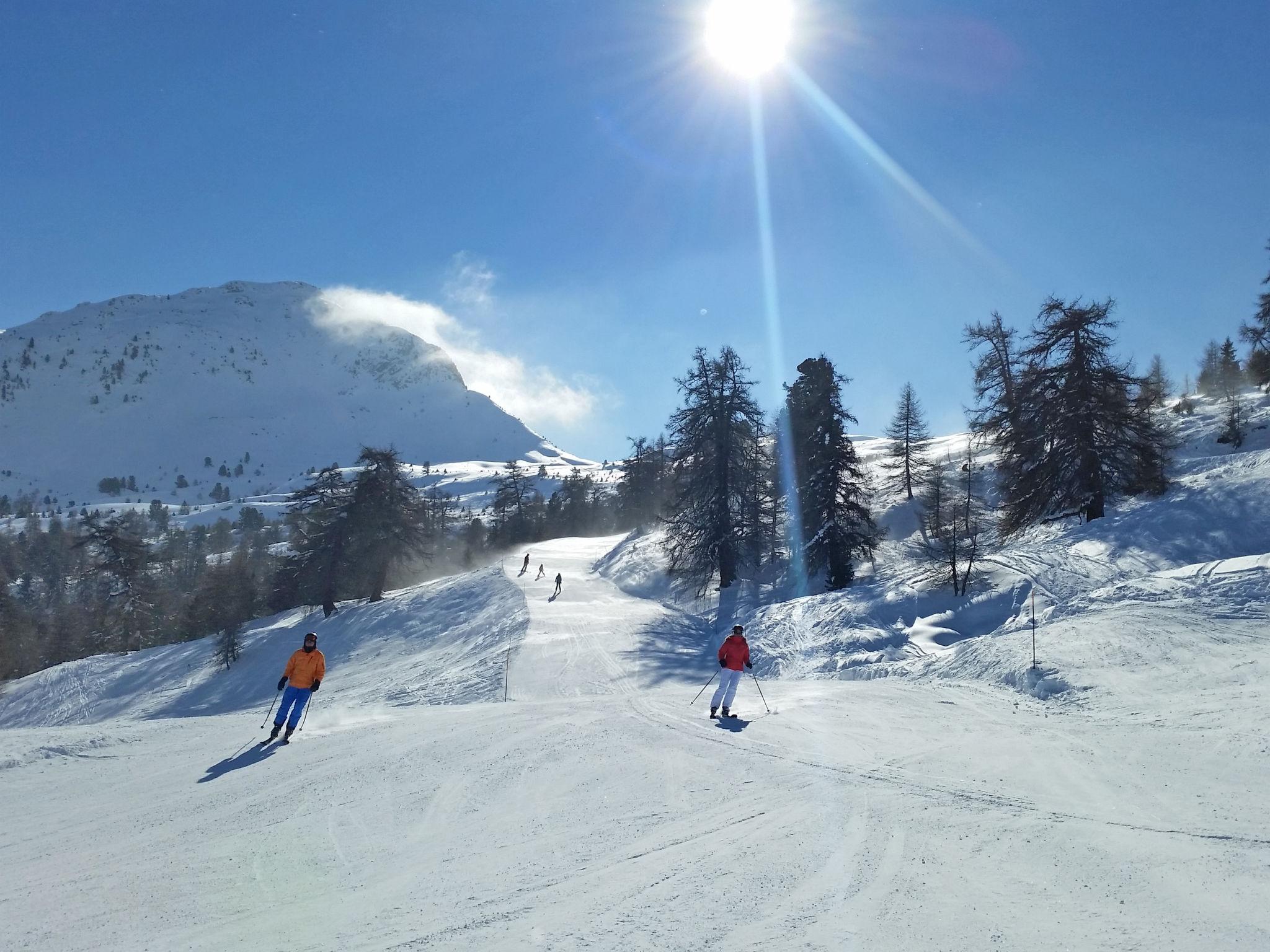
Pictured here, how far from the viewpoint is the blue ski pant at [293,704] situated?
11.2 metres

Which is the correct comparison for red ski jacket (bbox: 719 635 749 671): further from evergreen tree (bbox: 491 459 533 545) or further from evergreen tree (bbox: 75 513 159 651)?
evergreen tree (bbox: 491 459 533 545)

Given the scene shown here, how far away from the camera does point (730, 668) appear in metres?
12.0

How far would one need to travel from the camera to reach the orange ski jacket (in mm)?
11203

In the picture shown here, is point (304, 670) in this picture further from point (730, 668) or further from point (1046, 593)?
point (1046, 593)

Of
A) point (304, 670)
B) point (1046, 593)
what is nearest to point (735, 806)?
point (304, 670)

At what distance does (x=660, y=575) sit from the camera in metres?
37.4

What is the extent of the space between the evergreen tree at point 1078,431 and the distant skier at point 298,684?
2527cm

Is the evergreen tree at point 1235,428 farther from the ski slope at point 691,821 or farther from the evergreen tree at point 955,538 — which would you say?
the ski slope at point 691,821

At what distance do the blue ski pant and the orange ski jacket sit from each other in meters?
0.08

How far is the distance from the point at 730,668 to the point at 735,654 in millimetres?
260

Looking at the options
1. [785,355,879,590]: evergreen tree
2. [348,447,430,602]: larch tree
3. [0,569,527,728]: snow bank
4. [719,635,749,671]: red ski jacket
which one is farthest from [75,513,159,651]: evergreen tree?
[719,635,749,671]: red ski jacket

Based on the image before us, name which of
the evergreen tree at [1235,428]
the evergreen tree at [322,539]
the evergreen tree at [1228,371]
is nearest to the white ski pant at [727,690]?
the evergreen tree at [322,539]

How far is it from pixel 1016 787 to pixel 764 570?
1091 inches

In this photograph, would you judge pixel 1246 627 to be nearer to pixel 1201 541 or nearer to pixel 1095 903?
pixel 1201 541
